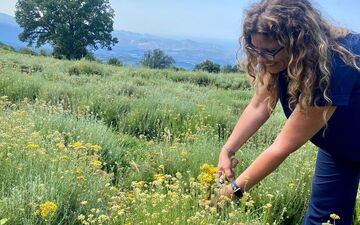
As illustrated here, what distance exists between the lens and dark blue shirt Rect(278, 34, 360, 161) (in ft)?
7.16

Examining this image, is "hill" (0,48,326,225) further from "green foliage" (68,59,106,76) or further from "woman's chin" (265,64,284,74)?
"green foliage" (68,59,106,76)

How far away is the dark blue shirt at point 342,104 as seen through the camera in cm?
218

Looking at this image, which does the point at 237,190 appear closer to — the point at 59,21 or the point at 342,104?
the point at 342,104

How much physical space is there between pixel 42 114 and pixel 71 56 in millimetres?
35142

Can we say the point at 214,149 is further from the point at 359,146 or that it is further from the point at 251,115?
the point at 359,146

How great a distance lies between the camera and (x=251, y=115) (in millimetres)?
2922

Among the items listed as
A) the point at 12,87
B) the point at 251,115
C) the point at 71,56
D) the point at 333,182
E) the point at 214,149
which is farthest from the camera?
the point at 71,56

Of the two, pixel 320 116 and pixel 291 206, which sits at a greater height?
pixel 320 116

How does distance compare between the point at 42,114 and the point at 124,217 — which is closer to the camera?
the point at 124,217

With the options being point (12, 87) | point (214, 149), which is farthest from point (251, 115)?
point (12, 87)

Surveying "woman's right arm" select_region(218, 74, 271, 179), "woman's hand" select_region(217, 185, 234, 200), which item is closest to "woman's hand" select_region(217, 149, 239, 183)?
"woman's right arm" select_region(218, 74, 271, 179)

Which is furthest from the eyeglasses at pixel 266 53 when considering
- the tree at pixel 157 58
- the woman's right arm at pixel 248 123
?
the tree at pixel 157 58

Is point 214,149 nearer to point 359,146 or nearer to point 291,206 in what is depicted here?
point 291,206

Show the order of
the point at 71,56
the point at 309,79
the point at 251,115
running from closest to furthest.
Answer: the point at 309,79 < the point at 251,115 < the point at 71,56
